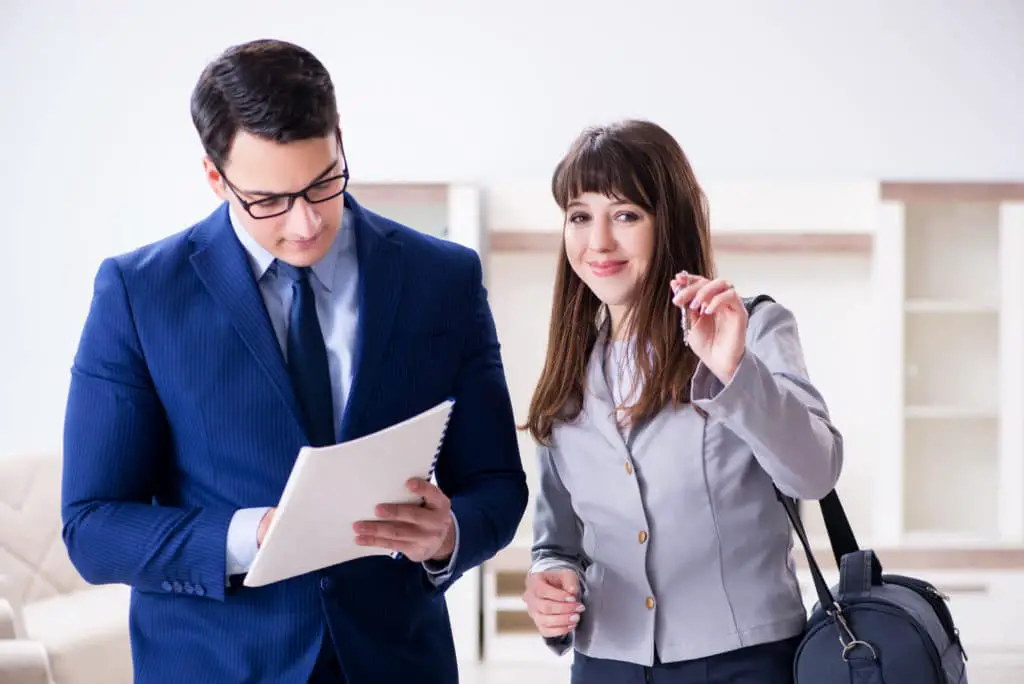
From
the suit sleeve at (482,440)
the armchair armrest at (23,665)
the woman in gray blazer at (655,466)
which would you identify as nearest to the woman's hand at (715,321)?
the woman in gray blazer at (655,466)

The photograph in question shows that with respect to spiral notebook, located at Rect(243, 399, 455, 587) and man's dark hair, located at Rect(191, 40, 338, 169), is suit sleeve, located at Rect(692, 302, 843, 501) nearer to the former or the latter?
spiral notebook, located at Rect(243, 399, 455, 587)

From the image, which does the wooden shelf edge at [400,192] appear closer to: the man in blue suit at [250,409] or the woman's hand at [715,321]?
the man in blue suit at [250,409]

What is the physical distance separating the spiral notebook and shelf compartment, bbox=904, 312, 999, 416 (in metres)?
3.79

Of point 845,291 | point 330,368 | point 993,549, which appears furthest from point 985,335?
point 330,368

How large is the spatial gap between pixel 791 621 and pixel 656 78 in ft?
12.2

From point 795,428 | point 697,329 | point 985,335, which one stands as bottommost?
point 985,335

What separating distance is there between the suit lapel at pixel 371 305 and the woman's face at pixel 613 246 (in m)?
0.30

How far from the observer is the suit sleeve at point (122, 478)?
4.26 feet

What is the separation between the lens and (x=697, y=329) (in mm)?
1403

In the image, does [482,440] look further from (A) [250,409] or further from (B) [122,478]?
(B) [122,478]

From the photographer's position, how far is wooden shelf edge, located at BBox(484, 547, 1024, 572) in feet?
14.1

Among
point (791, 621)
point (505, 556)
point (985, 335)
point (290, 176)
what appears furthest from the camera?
point (985, 335)

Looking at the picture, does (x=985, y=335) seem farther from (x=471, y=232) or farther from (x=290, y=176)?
(x=290, y=176)

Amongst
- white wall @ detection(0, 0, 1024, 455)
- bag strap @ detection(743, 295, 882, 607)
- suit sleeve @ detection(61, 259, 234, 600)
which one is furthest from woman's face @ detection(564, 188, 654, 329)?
white wall @ detection(0, 0, 1024, 455)
